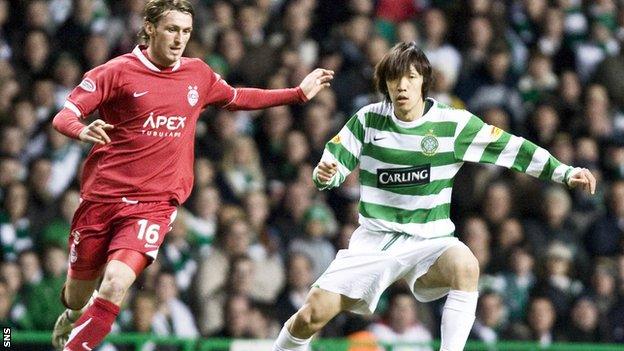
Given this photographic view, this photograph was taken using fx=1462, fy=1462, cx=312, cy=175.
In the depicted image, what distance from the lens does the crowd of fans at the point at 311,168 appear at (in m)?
11.2

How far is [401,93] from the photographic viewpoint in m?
7.89

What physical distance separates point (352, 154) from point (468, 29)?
18.5 ft

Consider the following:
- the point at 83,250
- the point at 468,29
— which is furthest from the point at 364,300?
the point at 468,29

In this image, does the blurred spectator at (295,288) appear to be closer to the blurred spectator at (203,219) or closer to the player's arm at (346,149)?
the blurred spectator at (203,219)

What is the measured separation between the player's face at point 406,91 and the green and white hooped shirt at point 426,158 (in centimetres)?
9

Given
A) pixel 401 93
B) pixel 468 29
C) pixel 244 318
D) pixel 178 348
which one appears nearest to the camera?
pixel 401 93

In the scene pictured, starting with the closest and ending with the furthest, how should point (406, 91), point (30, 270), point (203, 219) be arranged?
1. point (406, 91)
2. point (30, 270)
3. point (203, 219)

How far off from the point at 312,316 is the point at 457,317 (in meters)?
0.78

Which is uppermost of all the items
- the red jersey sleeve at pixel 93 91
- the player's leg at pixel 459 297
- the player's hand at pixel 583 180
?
the red jersey sleeve at pixel 93 91

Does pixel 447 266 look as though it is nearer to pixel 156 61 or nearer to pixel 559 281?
pixel 156 61

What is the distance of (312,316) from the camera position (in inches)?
311

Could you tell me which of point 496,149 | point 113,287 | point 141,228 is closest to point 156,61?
point 141,228

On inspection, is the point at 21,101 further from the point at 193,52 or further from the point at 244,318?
the point at 244,318

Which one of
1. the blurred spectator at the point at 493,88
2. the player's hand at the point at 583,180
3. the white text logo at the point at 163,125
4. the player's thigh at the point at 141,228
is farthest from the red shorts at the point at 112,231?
the blurred spectator at the point at 493,88
